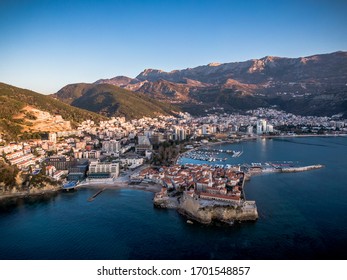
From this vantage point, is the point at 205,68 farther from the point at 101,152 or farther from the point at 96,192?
the point at 96,192

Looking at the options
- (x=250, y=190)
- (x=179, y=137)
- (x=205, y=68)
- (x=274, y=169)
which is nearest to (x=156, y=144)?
(x=179, y=137)

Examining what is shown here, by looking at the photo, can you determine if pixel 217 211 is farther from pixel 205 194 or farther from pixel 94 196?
pixel 94 196

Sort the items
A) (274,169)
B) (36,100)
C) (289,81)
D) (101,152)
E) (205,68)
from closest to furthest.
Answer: (274,169)
(101,152)
(36,100)
(289,81)
(205,68)

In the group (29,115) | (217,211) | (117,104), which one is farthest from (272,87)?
(217,211)

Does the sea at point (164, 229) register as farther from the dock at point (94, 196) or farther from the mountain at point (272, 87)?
the mountain at point (272, 87)

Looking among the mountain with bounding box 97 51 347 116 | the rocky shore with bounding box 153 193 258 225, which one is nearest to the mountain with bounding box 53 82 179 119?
the mountain with bounding box 97 51 347 116

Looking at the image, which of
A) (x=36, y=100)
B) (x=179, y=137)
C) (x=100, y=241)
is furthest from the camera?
(x=36, y=100)

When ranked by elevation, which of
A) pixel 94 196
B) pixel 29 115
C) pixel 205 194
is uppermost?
pixel 29 115
